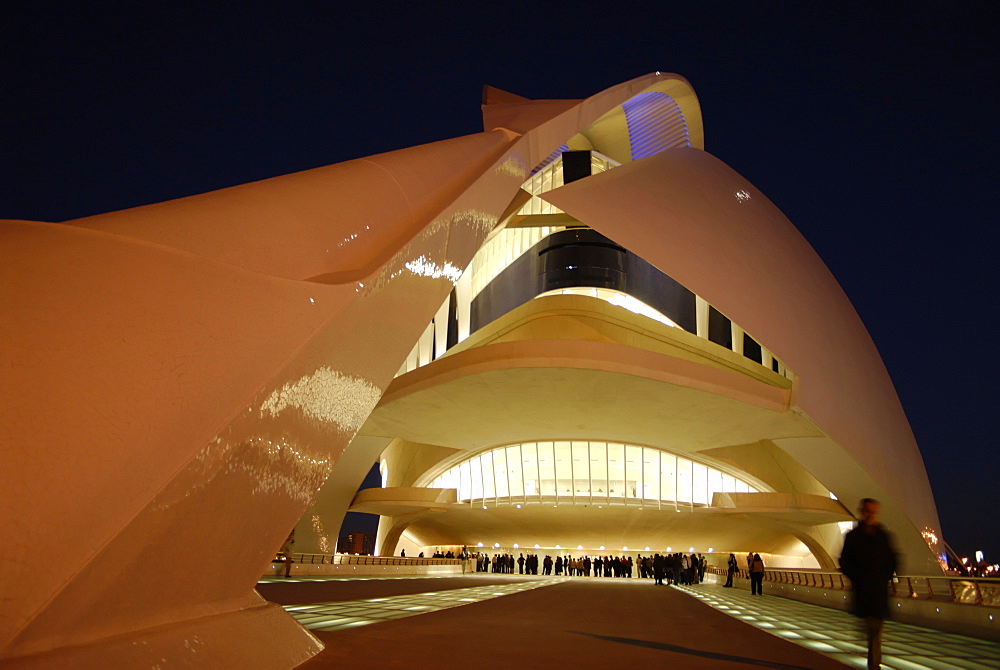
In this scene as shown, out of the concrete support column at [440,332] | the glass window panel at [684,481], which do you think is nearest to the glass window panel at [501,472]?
the concrete support column at [440,332]

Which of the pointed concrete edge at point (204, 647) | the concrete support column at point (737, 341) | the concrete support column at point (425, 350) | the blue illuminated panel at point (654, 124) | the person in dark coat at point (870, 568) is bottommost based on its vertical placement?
the pointed concrete edge at point (204, 647)

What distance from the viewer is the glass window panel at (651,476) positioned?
2777cm

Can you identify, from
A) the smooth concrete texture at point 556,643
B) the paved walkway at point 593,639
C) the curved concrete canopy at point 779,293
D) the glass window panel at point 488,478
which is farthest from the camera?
the glass window panel at point 488,478

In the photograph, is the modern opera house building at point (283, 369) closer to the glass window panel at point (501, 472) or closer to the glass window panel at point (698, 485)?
the glass window panel at point (698, 485)

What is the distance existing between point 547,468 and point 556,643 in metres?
23.2

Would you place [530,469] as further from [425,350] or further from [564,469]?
[425,350]

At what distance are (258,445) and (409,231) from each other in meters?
1.83

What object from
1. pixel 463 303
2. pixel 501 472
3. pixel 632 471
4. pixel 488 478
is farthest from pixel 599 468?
pixel 463 303

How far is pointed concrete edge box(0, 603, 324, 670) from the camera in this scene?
213cm

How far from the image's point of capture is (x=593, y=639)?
5477 mm

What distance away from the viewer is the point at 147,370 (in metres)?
2.41

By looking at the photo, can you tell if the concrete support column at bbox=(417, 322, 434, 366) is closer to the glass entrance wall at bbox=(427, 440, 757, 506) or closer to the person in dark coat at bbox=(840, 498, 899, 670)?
the glass entrance wall at bbox=(427, 440, 757, 506)

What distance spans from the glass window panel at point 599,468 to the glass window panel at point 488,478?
4.09m

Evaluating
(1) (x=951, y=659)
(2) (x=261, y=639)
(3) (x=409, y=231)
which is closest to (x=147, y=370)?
(2) (x=261, y=639)
